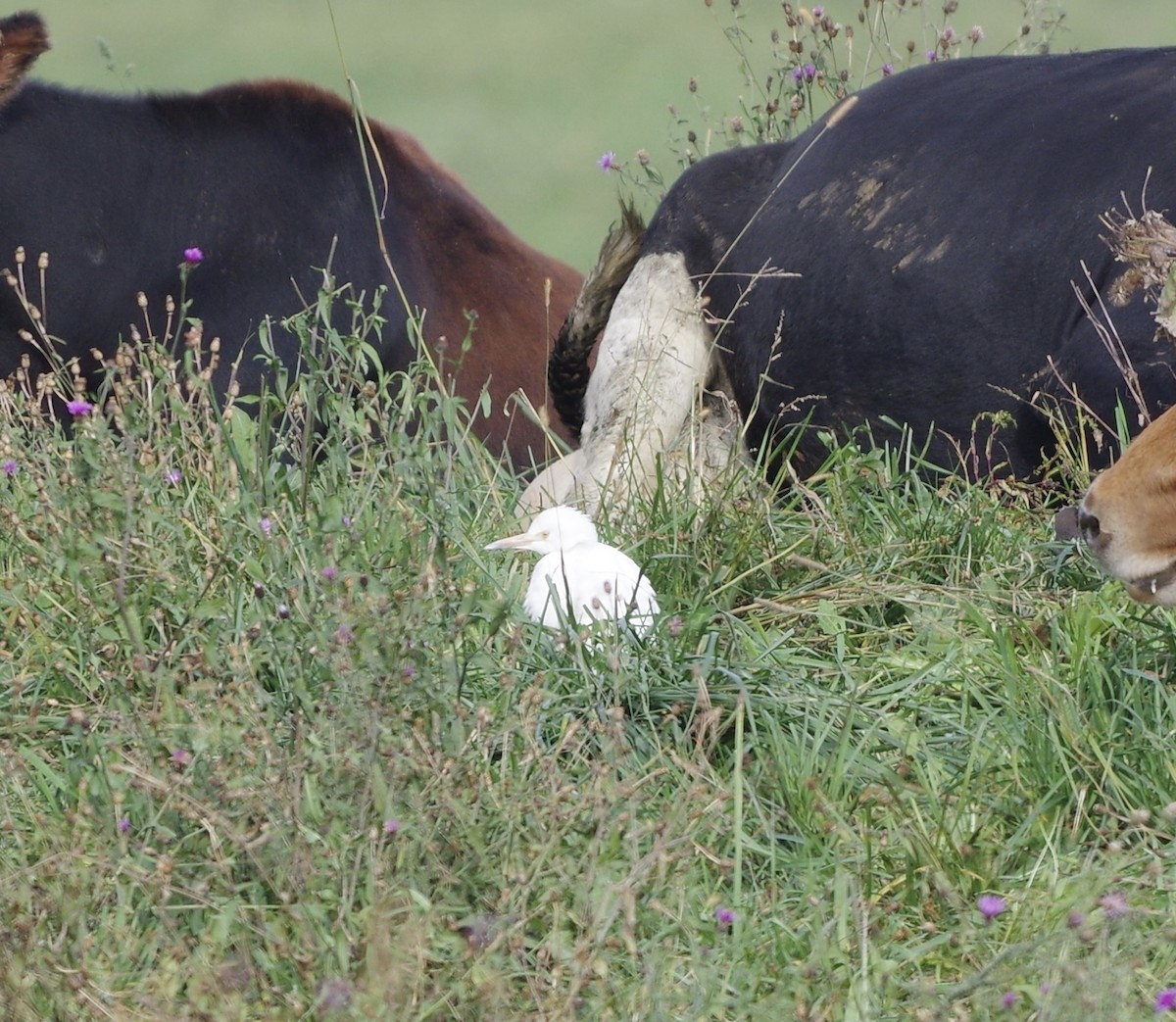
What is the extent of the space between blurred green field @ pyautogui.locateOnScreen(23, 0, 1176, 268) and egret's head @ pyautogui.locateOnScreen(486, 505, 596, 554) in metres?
14.7

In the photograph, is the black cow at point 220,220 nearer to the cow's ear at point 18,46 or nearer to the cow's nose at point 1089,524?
the cow's ear at point 18,46

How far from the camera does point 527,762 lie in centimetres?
248

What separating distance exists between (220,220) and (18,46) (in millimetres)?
654

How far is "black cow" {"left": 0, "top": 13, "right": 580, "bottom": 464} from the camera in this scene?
15.7 ft

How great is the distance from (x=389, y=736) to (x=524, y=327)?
3.23 meters

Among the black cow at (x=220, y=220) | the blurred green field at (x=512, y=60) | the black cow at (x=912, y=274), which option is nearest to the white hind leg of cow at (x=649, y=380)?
the black cow at (x=912, y=274)

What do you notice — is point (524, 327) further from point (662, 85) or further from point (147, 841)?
point (662, 85)

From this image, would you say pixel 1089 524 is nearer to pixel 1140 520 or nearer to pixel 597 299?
pixel 1140 520

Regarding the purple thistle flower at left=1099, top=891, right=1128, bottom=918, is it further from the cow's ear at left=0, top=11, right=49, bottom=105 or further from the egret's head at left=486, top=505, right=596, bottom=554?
the cow's ear at left=0, top=11, right=49, bottom=105

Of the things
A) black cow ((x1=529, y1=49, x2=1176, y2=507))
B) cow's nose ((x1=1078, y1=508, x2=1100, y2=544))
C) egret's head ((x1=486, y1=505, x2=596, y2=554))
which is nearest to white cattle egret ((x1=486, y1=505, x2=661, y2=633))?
→ egret's head ((x1=486, y1=505, x2=596, y2=554))

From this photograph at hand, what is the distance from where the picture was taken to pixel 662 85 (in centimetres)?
2602

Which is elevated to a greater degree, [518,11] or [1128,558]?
[1128,558]

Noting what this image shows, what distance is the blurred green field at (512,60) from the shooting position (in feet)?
75.4

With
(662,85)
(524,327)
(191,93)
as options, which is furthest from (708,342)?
(662,85)
